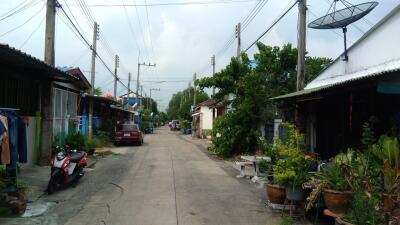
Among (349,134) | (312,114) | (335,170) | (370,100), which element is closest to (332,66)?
(312,114)

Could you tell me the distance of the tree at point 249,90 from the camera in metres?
23.2

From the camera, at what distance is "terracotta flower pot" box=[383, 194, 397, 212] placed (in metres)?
6.74

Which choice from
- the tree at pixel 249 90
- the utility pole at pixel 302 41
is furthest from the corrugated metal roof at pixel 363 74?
the tree at pixel 249 90

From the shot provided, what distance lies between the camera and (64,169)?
12570 mm

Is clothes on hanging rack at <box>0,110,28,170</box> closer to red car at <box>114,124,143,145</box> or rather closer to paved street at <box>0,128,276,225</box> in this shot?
paved street at <box>0,128,276,225</box>

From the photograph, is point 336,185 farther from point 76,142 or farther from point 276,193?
point 76,142

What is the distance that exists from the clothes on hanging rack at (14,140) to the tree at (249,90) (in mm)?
12963

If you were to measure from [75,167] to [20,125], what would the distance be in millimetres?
3286

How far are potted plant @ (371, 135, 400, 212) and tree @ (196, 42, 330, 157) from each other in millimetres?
14245

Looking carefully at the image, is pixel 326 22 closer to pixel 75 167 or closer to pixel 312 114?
pixel 312 114

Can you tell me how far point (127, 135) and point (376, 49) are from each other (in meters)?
23.0

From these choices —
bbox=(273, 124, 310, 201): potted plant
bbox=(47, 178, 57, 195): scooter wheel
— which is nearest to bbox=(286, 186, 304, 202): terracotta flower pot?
bbox=(273, 124, 310, 201): potted plant

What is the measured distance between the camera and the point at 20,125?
34.2 ft

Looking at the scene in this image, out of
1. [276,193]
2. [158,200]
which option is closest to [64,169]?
[158,200]
